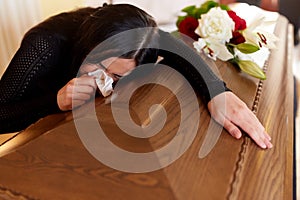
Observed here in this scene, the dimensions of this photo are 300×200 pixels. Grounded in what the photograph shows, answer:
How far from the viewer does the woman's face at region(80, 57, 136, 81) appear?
846 millimetres

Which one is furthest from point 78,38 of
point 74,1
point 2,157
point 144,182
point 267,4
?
point 267,4

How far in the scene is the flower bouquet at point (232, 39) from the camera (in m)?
1.09

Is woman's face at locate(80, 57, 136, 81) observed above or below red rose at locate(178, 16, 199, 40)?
above

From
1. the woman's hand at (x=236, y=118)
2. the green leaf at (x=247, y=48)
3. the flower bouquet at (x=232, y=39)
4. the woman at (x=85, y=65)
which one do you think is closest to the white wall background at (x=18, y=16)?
the woman at (x=85, y=65)

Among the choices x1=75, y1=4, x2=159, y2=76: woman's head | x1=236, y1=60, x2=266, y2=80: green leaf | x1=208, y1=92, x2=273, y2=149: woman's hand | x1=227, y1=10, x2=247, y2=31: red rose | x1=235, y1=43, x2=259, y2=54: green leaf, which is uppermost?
x1=75, y1=4, x2=159, y2=76: woman's head

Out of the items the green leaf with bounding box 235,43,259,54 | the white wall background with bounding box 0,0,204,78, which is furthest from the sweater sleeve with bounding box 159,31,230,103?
the white wall background with bounding box 0,0,204,78

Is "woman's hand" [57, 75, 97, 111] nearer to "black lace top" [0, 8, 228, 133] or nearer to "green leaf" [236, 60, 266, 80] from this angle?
"black lace top" [0, 8, 228, 133]

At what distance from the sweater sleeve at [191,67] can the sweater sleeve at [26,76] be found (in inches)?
11.6

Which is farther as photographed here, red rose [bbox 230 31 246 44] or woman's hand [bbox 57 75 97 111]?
red rose [bbox 230 31 246 44]

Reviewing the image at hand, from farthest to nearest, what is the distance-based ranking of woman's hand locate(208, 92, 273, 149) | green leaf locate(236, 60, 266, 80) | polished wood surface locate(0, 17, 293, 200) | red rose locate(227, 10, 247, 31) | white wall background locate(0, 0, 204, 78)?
white wall background locate(0, 0, 204, 78), red rose locate(227, 10, 247, 31), green leaf locate(236, 60, 266, 80), woman's hand locate(208, 92, 273, 149), polished wood surface locate(0, 17, 293, 200)

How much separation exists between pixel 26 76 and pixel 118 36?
0.33 metres

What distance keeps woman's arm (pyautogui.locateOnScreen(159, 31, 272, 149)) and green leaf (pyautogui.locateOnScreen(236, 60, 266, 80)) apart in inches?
8.7

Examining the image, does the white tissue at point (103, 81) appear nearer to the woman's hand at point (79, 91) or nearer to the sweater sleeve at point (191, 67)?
the woman's hand at point (79, 91)

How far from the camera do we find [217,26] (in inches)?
45.1
